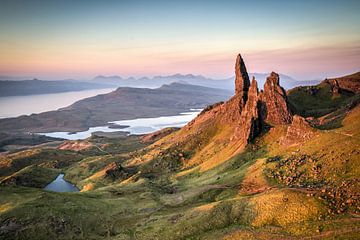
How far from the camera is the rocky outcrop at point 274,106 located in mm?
123062

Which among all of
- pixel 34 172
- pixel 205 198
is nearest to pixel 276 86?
pixel 205 198

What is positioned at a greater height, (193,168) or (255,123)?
(255,123)

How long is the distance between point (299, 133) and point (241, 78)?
65946 millimetres

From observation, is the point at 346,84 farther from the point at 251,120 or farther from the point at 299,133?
the point at 299,133

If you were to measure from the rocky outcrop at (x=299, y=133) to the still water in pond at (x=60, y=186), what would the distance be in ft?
348

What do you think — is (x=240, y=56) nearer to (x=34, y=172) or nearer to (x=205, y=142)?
(x=205, y=142)

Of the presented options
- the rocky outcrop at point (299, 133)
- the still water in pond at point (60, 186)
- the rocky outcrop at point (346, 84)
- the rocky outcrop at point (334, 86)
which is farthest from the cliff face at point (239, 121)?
the still water in pond at point (60, 186)

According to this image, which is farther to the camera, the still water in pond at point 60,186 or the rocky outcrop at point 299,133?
the still water in pond at point 60,186

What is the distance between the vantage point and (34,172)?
176 metres

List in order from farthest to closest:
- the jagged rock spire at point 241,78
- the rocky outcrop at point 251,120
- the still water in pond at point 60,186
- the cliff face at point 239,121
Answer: the still water in pond at point 60,186 → the jagged rock spire at point 241,78 → the cliff face at point 239,121 → the rocky outcrop at point 251,120

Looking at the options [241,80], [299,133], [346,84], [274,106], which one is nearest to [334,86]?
[346,84]

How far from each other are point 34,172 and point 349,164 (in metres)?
161

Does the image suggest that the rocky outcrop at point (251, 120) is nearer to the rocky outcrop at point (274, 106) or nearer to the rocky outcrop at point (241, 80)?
the rocky outcrop at point (274, 106)

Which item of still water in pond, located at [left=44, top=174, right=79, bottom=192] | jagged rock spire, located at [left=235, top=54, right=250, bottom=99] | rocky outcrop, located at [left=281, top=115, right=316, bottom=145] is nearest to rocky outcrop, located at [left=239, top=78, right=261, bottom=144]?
jagged rock spire, located at [left=235, top=54, right=250, bottom=99]
